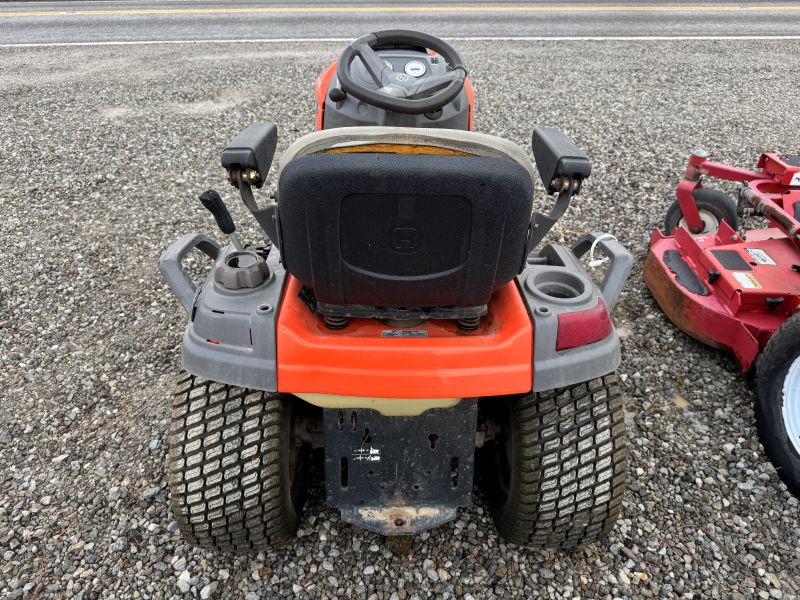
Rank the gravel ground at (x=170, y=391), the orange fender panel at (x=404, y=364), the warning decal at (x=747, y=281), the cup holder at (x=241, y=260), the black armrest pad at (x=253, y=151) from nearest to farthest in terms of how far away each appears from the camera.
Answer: the orange fender panel at (x=404, y=364) < the black armrest pad at (x=253, y=151) < the cup holder at (x=241, y=260) < the gravel ground at (x=170, y=391) < the warning decal at (x=747, y=281)

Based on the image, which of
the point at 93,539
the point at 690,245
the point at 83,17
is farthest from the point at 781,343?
the point at 83,17

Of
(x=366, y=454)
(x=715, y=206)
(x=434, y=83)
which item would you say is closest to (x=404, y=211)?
(x=366, y=454)

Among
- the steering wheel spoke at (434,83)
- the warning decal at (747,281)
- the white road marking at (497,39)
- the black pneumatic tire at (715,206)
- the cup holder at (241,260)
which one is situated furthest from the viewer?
the white road marking at (497,39)

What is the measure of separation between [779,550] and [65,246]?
3849 millimetres

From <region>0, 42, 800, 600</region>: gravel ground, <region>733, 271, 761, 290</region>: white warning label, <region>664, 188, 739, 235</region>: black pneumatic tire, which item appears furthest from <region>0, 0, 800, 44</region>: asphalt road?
<region>733, 271, 761, 290</region>: white warning label

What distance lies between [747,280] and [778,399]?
0.67 metres

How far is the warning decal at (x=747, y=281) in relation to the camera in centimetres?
269

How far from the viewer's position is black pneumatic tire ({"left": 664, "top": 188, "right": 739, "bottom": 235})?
3.39 metres

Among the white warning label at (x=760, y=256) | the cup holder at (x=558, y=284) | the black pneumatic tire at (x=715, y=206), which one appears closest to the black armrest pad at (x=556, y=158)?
the cup holder at (x=558, y=284)

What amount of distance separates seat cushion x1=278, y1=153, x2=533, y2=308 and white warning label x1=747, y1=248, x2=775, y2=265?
1.94m

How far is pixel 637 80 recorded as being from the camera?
22.3ft

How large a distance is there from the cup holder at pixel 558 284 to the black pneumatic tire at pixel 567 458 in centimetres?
26

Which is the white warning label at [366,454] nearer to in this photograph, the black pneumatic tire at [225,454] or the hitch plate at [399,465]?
the hitch plate at [399,465]

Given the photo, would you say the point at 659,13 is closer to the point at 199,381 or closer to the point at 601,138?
the point at 601,138
